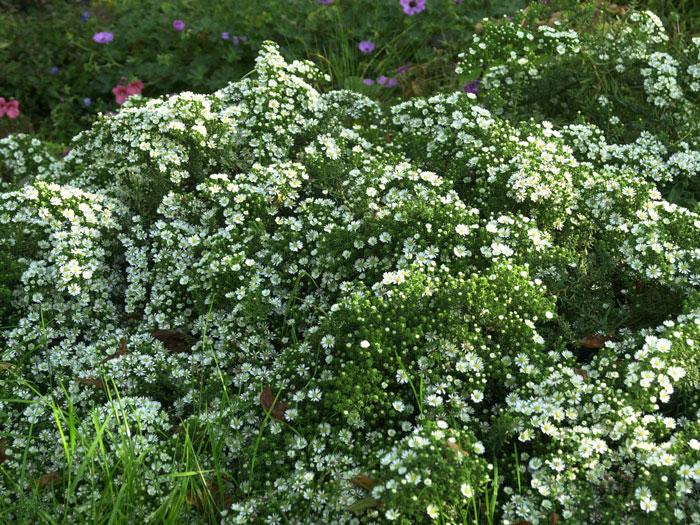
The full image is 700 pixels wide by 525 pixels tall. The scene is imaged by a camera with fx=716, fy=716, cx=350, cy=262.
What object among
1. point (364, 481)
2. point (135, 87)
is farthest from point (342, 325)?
point (135, 87)

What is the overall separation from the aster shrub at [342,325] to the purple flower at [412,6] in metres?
1.84

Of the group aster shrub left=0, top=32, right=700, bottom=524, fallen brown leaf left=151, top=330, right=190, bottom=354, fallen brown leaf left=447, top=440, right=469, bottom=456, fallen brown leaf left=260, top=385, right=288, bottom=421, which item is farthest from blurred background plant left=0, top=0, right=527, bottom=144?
fallen brown leaf left=447, top=440, right=469, bottom=456

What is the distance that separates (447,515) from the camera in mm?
2494

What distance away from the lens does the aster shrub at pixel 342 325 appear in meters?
2.66

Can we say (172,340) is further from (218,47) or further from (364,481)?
(218,47)

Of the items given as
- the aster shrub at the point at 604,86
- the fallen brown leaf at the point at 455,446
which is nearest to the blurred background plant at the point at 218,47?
the aster shrub at the point at 604,86

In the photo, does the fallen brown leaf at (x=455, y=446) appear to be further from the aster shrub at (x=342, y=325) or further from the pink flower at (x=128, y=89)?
the pink flower at (x=128, y=89)

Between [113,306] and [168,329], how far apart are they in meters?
0.37

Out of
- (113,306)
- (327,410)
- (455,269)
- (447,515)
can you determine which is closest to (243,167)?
(113,306)

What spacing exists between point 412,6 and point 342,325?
151 inches

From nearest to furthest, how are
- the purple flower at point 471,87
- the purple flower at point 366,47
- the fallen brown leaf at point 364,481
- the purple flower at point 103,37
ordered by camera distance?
the fallen brown leaf at point 364,481, the purple flower at point 471,87, the purple flower at point 366,47, the purple flower at point 103,37

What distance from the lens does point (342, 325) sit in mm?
3035

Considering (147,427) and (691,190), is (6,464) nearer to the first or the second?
(147,427)

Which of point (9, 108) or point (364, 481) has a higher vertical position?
point (9, 108)
